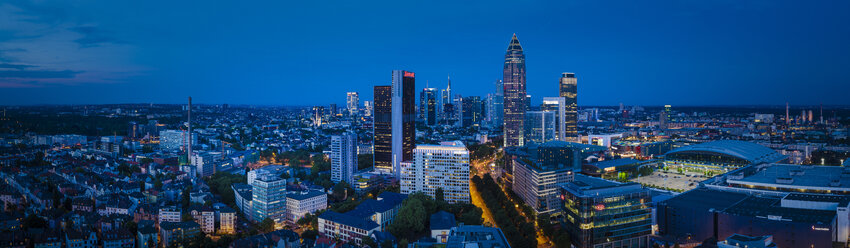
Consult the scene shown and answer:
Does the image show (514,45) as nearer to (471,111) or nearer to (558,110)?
(558,110)

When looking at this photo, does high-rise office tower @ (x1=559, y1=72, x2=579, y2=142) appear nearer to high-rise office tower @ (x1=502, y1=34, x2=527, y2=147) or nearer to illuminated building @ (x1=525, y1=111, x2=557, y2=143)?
illuminated building @ (x1=525, y1=111, x2=557, y2=143)

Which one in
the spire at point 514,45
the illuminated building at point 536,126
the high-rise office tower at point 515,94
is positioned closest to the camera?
the high-rise office tower at point 515,94

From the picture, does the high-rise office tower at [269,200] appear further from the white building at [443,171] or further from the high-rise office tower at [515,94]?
the high-rise office tower at [515,94]

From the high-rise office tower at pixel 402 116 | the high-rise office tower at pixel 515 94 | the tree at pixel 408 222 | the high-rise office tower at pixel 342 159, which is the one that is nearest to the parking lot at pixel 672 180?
the high-rise office tower at pixel 402 116

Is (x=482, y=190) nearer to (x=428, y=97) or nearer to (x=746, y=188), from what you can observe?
(x=746, y=188)

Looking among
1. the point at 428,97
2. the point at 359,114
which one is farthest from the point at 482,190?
the point at 359,114

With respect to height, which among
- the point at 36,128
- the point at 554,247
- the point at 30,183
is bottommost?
the point at 554,247
